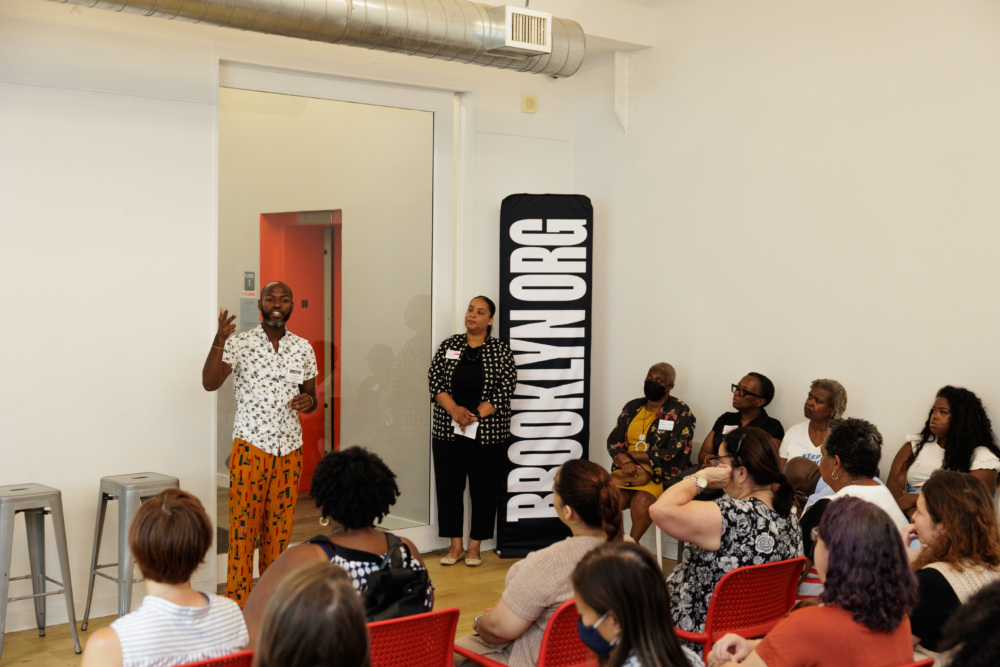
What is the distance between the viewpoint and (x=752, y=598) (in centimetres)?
296

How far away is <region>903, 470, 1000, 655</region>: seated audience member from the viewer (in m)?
2.48

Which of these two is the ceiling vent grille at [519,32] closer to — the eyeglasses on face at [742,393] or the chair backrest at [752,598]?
the eyeglasses on face at [742,393]

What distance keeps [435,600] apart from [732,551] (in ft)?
8.55

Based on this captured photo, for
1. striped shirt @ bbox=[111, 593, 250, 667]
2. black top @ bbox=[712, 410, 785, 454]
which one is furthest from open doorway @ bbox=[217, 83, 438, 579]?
striped shirt @ bbox=[111, 593, 250, 667]

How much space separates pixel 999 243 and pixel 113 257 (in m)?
4.48

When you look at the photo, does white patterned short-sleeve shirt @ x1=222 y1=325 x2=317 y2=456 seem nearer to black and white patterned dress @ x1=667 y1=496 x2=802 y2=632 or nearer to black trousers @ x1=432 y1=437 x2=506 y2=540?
black trousers @ x1=432 y1=437 x2=506 y2=540

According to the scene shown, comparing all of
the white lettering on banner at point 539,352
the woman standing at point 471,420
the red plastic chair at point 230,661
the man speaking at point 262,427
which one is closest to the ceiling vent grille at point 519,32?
the woman standing at point 471,420

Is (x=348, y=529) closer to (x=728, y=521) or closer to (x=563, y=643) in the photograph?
(x=563, y=643)

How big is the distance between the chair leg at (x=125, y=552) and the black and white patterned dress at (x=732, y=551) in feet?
8.80

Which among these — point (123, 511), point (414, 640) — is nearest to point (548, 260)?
point (123, 511)

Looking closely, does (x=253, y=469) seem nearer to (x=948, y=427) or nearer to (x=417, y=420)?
(x=417, y=420)

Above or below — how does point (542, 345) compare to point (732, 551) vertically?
above

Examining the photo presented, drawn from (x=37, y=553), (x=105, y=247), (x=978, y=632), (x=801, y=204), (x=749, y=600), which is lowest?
(x=37, y=553)

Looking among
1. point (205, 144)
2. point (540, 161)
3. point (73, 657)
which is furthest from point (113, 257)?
point (540, 161)
